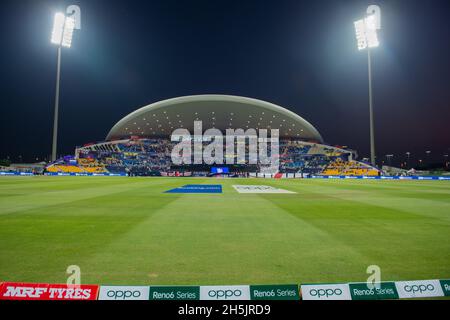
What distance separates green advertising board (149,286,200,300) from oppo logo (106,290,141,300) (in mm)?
190

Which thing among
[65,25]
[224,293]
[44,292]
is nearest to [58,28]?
[65,25]

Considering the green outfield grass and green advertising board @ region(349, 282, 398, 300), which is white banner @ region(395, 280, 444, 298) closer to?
green advertising board @ region(349, 282, 398, 300)

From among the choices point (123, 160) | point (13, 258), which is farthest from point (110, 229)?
point (123, 160)

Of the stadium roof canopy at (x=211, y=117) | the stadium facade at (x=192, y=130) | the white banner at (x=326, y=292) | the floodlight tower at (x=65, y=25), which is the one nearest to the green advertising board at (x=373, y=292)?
the white banner at (x=326, y=292)

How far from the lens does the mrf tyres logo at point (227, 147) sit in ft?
328

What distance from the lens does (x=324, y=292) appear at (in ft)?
13.1

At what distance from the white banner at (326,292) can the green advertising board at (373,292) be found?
0.10 meters

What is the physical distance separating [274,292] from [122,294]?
1987 mm

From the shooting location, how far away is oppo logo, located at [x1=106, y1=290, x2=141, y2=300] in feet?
12.7

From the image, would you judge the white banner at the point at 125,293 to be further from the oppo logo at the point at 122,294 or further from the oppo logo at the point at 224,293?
the oppo logo at the point at 224,293
